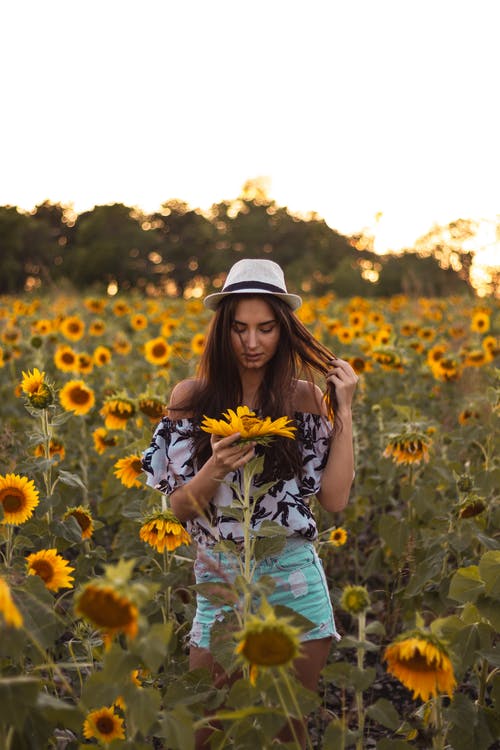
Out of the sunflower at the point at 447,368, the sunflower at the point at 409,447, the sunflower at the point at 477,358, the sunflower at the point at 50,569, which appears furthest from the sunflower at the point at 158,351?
the sunflower at the point at 50,569

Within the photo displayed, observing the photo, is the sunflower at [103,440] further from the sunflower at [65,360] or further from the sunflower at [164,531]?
the sunflower at [164,531]

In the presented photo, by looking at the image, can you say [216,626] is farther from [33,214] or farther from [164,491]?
[33,214]

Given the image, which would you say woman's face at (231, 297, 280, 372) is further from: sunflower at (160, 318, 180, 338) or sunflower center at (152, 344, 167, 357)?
sunflower at (160, 318, 180, 338)

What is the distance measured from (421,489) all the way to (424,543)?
198mm

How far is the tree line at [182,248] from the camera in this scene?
958 inches

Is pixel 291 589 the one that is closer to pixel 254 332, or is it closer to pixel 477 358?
pixel 254 332

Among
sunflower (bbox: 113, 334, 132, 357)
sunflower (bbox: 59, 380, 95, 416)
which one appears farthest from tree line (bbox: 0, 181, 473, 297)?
sunflower (bbox: 59, 380, 95, 416)

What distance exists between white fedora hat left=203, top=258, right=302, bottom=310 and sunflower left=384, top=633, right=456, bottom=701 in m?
1.19

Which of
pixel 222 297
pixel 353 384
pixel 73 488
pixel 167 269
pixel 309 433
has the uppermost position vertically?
pixel 167 269

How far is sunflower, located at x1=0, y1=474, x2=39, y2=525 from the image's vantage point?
212cm

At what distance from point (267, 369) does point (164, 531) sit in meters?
0.57

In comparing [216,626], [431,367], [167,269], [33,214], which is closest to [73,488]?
[216,626]

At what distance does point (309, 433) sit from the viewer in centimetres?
233

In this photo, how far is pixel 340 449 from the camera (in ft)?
7.41
